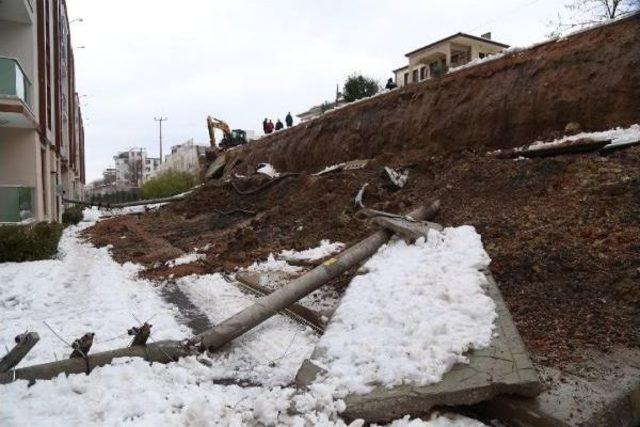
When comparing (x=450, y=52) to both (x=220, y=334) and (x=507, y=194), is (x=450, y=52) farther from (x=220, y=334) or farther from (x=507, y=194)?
(x=220, y=334)

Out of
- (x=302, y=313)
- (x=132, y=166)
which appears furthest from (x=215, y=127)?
(x=132, y=166)

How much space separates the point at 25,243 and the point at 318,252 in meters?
6.90

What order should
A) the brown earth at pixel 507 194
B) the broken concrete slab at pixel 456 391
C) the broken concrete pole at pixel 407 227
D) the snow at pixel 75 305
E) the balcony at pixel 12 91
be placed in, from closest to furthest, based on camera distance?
the broken concrete slab at pixel 456 391
the brown earth at pixel 507 194
the snow at pixel 75 305
the broken concrete pole at pixel 407 227
the balcony at pixel 12 91

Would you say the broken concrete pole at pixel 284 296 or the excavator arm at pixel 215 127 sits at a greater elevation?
the excavator arm at pixel 215 127

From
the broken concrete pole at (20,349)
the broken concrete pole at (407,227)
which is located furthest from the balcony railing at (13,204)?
the broken concrete pole at (407,227)

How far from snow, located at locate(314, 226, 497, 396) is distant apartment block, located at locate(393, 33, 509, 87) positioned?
3105 centimetres

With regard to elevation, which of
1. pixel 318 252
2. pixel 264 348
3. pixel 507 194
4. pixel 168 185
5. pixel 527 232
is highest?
pixel 168 185

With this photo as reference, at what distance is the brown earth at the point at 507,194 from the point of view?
198 inches

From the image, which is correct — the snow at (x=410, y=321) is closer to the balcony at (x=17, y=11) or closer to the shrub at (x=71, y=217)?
the balcony at (x=17, y=11)

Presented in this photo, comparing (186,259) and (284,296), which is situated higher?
(284,296)

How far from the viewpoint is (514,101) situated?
456 inches

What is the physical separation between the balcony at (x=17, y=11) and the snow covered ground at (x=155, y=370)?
883 cm

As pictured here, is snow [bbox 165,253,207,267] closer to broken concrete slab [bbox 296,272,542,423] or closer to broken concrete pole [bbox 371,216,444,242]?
broken concrete pole [bbox 371,216,444,242]

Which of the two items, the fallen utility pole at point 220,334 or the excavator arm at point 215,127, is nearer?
the fallen utility pole at point 220,334
